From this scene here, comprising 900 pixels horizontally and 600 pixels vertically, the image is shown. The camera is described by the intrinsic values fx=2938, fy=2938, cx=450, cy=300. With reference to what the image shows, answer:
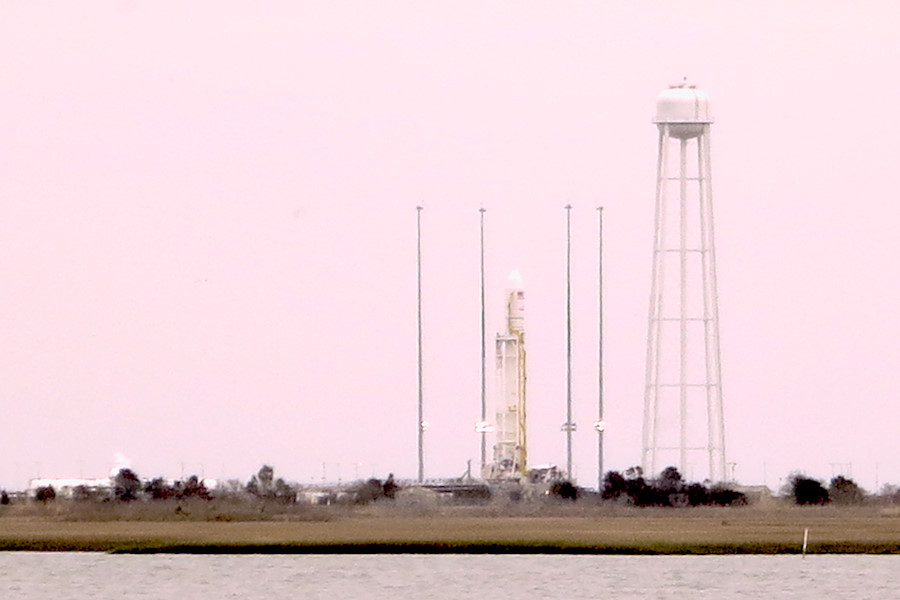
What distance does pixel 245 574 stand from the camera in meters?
96.9

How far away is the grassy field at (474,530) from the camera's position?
106m

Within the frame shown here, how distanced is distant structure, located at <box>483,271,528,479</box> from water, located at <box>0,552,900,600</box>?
156 feet

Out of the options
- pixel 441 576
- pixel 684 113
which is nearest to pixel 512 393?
pixel 684 113

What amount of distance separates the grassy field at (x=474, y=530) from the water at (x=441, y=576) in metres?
0.64

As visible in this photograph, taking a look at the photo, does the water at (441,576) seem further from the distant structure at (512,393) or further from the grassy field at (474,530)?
the distant structure at (512,393)

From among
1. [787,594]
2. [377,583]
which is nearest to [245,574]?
[377,583]

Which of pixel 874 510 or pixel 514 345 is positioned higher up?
pixel 514 345

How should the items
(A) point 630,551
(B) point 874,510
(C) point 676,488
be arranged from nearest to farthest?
(A) point 630,551 < (B) point 874,510 < (C) point 676,488

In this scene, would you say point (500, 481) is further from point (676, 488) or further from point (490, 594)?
point (490, 594)

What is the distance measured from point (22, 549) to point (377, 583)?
19.9 meters

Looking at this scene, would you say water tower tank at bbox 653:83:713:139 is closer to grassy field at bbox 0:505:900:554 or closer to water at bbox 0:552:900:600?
grassy field at bbox 0:505:900:554

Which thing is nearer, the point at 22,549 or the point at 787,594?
the point at 787,594

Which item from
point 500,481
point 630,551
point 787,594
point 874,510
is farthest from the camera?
point 500,481

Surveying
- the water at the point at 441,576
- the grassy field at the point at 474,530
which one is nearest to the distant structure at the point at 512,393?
the grassy field at the point at 474,530
